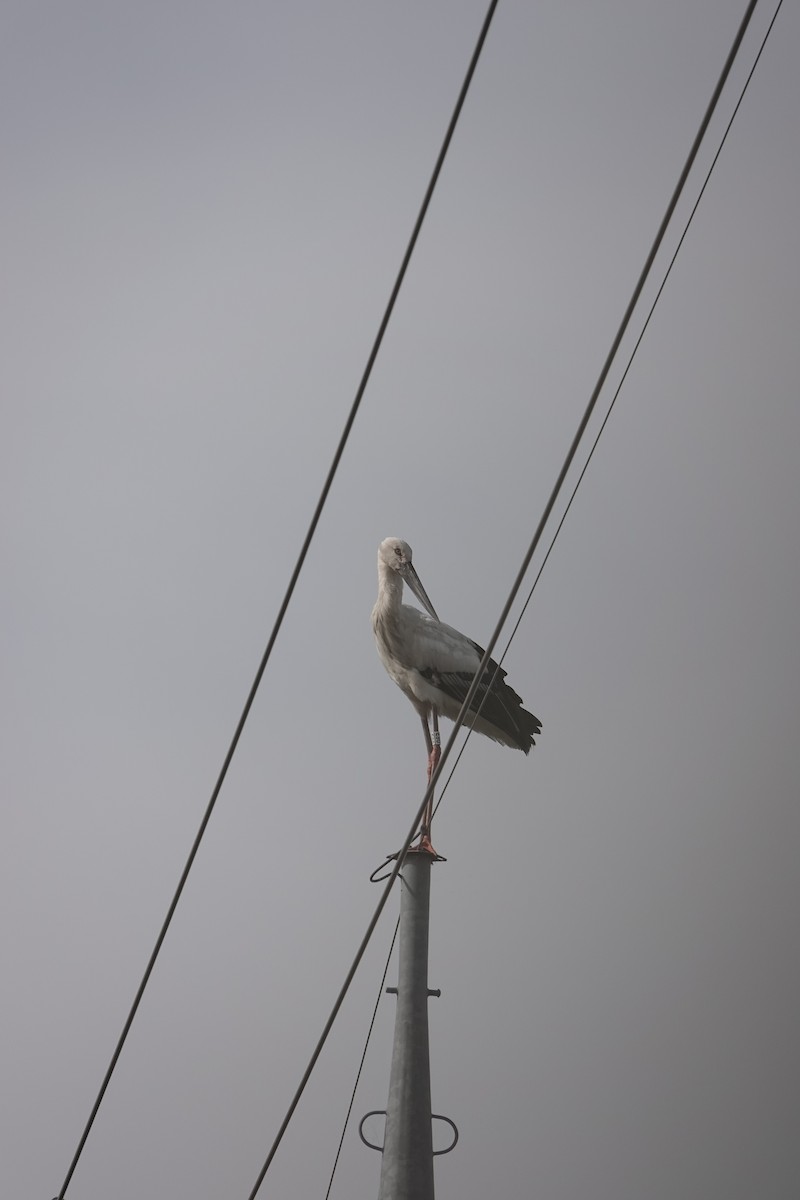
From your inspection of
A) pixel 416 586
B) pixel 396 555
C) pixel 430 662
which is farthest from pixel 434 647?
pixel 396 555

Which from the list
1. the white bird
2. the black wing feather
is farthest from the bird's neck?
the black wing feather

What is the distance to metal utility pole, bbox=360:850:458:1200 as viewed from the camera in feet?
9.54

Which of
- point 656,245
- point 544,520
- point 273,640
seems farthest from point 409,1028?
point 656,245

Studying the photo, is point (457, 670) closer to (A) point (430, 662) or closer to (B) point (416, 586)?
(A) point (430, 662)

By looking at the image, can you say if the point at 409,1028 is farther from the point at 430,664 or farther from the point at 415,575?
the point at 415,575

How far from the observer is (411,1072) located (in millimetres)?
3029

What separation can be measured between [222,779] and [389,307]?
51.9 inches

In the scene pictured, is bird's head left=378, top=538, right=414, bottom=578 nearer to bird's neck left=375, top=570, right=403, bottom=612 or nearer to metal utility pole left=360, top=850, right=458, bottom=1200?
bird's neck left=375, top=570, right=403, bottom=612

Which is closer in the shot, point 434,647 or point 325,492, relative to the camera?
point 325,492

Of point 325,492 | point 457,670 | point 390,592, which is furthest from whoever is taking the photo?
point 390,592

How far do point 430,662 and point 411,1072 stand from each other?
86.1 inches

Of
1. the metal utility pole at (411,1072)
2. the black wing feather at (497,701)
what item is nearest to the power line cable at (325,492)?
the metal utility pole at (411,1072)

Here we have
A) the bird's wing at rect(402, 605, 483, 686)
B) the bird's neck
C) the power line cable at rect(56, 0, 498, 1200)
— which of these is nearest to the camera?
the power line cable at rect(56, 0, 498, 1200)

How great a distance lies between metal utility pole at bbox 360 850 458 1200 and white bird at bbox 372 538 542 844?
1577 mm
